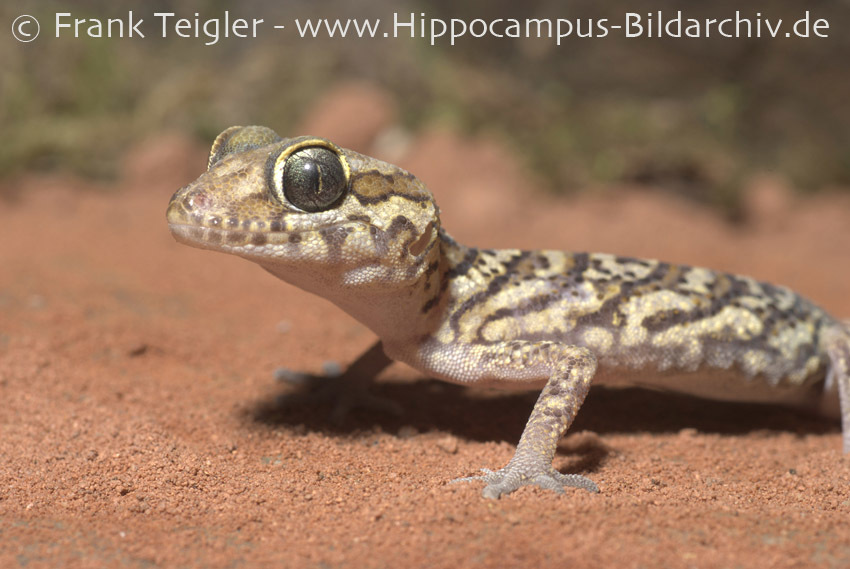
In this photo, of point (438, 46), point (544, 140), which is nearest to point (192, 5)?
point (438, 46)

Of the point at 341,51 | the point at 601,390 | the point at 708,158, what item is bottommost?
the point at 601,390

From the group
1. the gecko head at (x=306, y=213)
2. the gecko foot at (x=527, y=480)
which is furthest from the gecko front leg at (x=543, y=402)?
the gecko head at (x=306, y=213)

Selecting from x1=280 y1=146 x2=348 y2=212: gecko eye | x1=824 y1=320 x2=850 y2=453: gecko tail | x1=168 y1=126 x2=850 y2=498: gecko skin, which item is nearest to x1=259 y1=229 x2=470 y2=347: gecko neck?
x1=168 y1=126 x2=850 y2=498: gecko skin

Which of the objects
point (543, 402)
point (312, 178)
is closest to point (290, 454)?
point (543, 402)

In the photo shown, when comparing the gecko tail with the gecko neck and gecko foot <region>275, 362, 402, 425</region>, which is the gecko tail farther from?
gecko foot <region>275, 362, 402, 425</region>

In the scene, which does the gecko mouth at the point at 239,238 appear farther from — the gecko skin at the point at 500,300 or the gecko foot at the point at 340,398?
the gecko foot at the point at 340,398

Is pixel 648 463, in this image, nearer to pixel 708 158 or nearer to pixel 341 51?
pixel 708 158
